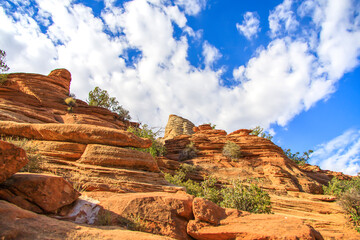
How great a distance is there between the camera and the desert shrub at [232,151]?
2397 cm

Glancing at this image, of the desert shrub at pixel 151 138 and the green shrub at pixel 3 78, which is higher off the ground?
the green shrub at pixel 3 78

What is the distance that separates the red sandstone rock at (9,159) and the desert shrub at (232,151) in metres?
22.1

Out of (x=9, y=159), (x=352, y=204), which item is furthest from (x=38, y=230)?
(x=352, y=204)

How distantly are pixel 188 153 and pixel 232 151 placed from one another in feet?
18.7

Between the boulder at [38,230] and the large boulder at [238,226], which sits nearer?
the boulder at [38,230]

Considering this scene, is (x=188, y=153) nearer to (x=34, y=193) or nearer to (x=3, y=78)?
(x=34, y=193)

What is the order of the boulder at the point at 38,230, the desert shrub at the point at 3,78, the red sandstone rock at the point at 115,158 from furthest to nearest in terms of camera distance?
the desert shrub at the point at 3,78
the red sandstone rock at the point at 115,158
the boulder at the point at 38,230

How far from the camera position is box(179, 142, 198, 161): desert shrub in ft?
82.7

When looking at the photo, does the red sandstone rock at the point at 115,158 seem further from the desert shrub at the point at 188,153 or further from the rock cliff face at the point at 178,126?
the rock cliff face at the point at 178,126

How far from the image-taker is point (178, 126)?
1810 inches

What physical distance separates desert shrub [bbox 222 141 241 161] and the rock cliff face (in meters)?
20.2

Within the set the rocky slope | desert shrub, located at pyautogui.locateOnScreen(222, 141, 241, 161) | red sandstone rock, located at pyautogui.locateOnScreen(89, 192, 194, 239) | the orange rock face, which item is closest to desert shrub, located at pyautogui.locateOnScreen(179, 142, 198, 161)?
the orange rock face

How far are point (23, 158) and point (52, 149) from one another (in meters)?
4.47

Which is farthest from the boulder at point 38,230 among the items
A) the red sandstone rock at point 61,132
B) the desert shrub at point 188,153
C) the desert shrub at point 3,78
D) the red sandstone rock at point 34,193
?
the desert shrub at point 3,78
